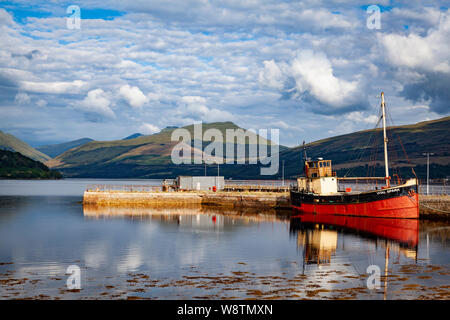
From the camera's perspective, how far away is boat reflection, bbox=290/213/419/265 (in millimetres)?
43638

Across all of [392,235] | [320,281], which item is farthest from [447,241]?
[320,281]

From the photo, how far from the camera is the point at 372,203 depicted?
6806cm

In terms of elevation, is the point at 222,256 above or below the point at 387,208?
below

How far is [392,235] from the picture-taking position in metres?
54.2

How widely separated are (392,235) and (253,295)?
1350 inches

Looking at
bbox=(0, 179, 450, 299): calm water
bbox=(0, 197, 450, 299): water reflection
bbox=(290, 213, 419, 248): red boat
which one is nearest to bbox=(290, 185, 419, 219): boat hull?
bbox=(290, 213, 419, 248): red boat

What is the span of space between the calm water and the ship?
1863mm

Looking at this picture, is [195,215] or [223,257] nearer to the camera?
[223,257]

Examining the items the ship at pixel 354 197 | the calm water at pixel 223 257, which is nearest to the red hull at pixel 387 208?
the ship at pixel 354 197

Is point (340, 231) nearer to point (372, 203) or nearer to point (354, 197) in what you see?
point (372, 203)

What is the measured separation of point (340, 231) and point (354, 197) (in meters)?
14.2

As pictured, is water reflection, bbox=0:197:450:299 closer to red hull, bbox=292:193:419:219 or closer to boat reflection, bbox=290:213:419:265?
boat reflection, bbox=290:213:419:265

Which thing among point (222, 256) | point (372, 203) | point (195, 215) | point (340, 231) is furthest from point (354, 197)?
point (222, 256)
